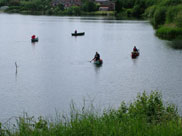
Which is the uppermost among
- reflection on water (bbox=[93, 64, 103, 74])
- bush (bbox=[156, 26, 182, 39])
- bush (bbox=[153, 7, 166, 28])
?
bush (bbox=[153, 7, 166, 28])

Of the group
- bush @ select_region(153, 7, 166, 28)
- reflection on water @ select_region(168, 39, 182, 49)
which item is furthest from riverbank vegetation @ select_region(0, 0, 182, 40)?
reflection on water @ select_region(168, 39, 182, 49)

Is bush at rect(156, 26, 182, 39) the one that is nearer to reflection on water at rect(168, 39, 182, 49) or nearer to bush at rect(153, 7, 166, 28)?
reflection on water at rect(168, 39, 182, 49)

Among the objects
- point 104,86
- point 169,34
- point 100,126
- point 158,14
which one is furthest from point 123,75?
point 158,14

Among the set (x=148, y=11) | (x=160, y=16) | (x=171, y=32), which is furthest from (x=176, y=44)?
(x=148, y=11)

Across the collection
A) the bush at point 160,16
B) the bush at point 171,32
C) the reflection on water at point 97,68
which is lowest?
the reflection on water at point 97,68

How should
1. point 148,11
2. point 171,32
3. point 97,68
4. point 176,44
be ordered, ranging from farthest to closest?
point 148,11
point 171,32
point 176,44
point 97,68

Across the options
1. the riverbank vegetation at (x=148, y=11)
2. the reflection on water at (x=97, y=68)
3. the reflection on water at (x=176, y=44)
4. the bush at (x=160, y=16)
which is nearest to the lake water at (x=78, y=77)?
the reflection on water at (x=97, y=68)

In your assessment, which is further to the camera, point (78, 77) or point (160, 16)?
point (160, 16)

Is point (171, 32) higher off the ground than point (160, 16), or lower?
lower

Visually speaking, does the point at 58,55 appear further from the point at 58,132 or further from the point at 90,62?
the point at 58,132

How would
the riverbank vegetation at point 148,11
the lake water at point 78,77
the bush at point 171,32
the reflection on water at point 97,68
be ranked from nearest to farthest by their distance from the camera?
the lake water at point 78,77 → the reflection on water at point 97,68 → the bush at point 171,32 → the riverbank vegetation at point 148,11

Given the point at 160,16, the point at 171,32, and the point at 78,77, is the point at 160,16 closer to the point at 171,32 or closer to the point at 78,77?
the point at 171,32

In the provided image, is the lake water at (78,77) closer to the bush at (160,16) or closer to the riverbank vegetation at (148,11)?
the riverbank vegetation at (148,11)

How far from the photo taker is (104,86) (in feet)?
94.0
